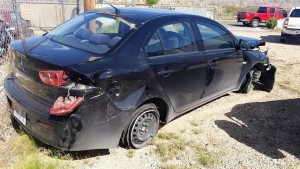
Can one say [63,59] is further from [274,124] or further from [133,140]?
[274,124]

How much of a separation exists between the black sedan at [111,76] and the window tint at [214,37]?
2 centimetres

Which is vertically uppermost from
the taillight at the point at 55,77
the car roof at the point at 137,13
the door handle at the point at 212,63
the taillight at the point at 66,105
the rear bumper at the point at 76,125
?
the car roof at the point at 137,13

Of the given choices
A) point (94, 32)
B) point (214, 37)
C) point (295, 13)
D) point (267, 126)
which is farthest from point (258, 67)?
point (295, 13)

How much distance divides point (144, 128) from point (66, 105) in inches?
47.5

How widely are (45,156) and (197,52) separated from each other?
7.88 ft

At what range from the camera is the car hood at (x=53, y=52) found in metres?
3.08

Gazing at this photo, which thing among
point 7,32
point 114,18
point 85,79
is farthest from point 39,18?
point 85,79

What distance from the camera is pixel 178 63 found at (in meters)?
3.98

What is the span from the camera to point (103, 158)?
11.7 ft

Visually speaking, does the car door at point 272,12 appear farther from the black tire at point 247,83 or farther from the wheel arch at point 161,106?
the wheel arch at point 161,106

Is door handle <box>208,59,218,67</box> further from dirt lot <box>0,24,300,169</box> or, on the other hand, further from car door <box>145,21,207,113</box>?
dirt lot <box>0,24,300,169</box>

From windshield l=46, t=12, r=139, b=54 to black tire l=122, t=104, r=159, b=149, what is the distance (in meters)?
0.87

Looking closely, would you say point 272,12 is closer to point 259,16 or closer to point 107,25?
point 259,16

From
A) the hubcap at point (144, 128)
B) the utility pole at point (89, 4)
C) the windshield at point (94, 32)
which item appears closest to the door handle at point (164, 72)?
the hubcap at point (144, 128)
